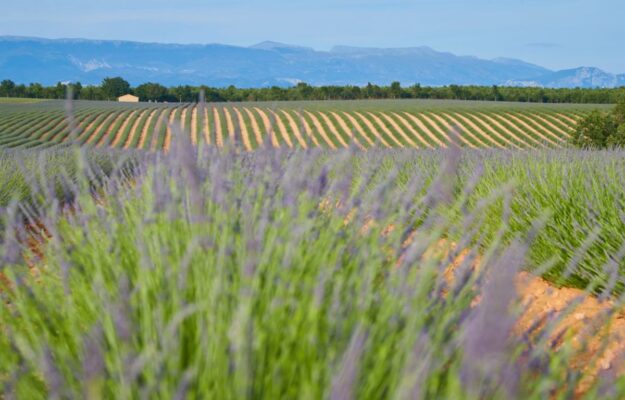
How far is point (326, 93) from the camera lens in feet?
245

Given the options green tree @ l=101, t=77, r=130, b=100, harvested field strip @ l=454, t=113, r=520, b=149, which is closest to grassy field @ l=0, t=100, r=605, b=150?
harvested field strip @ l=454, t=113, r=520, b=149

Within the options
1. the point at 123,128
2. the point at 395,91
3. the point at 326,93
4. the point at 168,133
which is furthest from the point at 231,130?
the point at 326,93

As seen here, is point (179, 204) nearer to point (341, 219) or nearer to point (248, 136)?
point (341, 219)

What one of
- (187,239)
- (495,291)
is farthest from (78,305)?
(495,291)

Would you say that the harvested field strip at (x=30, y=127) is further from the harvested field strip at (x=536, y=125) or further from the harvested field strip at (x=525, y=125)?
the harvested field strip at (x=536, y=125)

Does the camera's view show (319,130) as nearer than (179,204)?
No

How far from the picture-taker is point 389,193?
2479 mm

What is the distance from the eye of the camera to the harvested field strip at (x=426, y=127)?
33.3 m

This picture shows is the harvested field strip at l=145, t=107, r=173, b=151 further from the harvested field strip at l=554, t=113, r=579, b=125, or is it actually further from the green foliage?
the harvested field strip at l=554, t=113, r=579, b=125

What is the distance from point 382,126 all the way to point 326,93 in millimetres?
38591

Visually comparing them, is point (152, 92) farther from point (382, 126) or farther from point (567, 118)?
point (567, 118)

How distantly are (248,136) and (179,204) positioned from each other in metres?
31.3

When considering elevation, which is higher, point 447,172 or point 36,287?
point 447,172

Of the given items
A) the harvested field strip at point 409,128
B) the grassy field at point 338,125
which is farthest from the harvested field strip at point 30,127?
the harvested field strip at point 409,128
